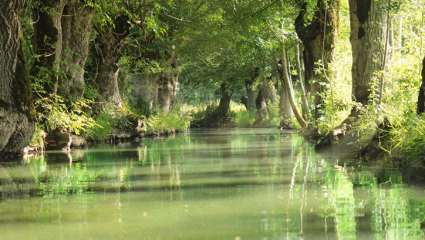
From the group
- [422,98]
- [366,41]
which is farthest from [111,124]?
[422,98]

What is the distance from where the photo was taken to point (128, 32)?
1102 inches

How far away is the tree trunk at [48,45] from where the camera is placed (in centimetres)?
1991

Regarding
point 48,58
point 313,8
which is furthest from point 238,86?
point 48,58

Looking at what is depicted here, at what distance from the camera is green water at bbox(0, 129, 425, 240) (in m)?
6.54

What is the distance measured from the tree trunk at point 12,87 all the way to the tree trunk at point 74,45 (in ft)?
19.1

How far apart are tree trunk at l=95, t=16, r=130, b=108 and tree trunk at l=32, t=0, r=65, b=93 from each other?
730 centimetres

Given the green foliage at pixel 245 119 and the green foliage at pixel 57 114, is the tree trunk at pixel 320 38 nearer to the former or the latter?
the green foliage at pixel 57 114

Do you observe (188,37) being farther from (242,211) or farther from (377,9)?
(242,211)

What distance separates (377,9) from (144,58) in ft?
58.1

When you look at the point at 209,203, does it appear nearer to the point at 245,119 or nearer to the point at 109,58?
the point at 109,58

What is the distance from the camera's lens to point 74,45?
74.1ft

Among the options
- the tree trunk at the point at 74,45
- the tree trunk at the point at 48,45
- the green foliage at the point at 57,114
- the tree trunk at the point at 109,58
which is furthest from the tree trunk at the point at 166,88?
the tree trunk at the point at 48,45

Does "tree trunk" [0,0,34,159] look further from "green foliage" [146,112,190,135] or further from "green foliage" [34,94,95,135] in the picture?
"green foliage" [146,112,190,135]

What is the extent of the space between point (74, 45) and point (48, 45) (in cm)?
225
